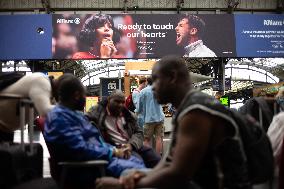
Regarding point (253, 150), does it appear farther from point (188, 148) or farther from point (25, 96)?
point (25, 96)

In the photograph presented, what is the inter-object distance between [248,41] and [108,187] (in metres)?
11.4

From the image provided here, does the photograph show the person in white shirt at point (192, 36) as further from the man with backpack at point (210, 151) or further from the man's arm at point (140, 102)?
the man with backpack at point (210, 151)

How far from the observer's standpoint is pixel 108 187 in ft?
5.76

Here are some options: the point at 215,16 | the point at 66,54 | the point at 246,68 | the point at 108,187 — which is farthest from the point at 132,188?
the point at 246,68

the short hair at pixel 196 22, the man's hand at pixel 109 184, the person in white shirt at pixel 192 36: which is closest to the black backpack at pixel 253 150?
the man's hand at pixel 109 184

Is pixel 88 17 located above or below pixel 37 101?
above

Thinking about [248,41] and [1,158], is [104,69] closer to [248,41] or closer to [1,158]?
[248,41]

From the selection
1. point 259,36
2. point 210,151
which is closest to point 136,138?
point 210,151

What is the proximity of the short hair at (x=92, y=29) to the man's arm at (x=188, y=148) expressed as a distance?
10671 millimetres

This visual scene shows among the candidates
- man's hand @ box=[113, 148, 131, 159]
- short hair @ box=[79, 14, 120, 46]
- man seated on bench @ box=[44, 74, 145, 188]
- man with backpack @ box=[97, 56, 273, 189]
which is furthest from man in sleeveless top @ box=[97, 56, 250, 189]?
short hair @ box=[79, 14, 120, 46]

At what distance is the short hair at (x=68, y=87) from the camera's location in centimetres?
265

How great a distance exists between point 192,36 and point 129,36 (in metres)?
1.98

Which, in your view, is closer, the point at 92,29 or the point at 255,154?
the point at 255,154

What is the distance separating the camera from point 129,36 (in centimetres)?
1208
